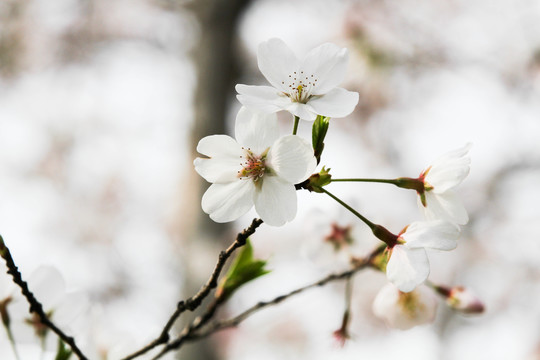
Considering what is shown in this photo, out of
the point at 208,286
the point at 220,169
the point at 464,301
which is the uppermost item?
the point at 220,169

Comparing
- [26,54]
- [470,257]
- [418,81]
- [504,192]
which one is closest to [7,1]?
[26,54]

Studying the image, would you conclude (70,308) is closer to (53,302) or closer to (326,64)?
(53,302)

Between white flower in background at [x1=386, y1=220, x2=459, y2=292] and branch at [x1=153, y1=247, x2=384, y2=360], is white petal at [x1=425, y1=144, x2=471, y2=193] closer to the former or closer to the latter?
white flower in background at [x1=386, y1=220, x2=459, y2=292]

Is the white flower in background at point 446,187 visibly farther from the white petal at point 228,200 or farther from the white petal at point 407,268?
the white petal at point 228,200

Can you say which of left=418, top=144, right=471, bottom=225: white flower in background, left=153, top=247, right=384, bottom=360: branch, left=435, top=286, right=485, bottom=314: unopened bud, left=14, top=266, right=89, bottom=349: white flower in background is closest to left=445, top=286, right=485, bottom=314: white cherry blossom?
left=435, top=286, right=485, bottom=314: unopened bud

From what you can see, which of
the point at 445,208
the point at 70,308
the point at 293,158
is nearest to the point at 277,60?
the point at 293,158

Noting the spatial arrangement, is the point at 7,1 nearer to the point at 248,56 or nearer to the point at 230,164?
the point at 248,56


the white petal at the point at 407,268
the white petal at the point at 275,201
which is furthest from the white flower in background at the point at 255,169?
the white petal at the point at 407,268
